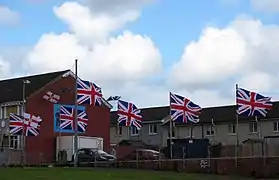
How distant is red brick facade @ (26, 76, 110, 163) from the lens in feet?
225

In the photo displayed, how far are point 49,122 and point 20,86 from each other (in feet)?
22.8

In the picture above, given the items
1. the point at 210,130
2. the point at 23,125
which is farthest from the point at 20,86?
the point at 210,130

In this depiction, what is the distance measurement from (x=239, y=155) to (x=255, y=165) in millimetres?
4091

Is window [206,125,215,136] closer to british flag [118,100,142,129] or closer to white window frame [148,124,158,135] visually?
white window frame [148,124,158,135]

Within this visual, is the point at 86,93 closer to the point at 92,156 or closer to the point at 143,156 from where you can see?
Answer: the point at 92,156

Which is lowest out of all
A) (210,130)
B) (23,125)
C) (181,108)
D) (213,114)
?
(23,125)

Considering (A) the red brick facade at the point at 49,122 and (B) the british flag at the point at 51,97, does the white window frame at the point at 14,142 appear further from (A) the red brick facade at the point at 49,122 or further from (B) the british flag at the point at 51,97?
(B) the british flag at the point at 51,97

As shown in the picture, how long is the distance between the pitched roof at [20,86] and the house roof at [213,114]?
20055mm

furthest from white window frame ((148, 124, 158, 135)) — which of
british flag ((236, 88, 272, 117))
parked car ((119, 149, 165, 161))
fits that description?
british flag ((236, 88, 272, 117))

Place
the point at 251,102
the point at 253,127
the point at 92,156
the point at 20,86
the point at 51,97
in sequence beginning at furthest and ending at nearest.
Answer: the point at 253,127 < the point at 20,86 < the point at 51,97 < the point at 92,156 < the point at 251,102

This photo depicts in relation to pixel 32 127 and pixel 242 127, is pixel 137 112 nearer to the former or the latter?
pixel 32 127

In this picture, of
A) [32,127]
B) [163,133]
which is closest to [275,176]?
[32,127]

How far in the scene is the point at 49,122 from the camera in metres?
70.6

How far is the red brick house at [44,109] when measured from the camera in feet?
226
